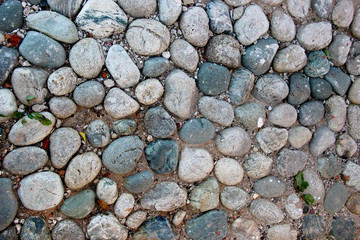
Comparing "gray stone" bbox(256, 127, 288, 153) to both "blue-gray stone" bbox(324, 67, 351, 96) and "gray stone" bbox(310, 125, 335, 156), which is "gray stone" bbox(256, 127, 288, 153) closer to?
"gray stone" bbox(310, 125, 335, 156)

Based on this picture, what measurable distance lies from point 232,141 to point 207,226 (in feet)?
1.90

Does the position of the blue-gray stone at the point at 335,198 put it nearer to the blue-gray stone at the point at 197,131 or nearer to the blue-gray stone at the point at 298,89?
the blue-gray stone at the point at 298,89

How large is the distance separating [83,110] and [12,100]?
14.9 inches

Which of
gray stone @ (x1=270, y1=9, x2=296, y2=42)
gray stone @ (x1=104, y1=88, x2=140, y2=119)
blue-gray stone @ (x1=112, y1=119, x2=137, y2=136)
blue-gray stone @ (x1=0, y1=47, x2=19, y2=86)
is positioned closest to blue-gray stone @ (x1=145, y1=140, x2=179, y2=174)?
blue-gray stone @ (x1=112, y1=119, x2=137, y2=136)

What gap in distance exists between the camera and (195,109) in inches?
80.0

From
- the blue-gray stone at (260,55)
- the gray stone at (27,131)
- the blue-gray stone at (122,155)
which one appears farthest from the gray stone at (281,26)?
the gray stone at (27,131)

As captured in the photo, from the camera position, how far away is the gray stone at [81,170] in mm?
1800

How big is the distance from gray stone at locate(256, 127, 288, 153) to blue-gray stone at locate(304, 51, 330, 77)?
458 mm

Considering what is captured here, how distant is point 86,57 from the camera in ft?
5.87

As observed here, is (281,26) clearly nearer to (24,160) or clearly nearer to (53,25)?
(53,25)

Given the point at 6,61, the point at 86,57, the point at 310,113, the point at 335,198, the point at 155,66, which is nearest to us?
the point at 6,61

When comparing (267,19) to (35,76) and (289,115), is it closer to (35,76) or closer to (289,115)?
(289,115)

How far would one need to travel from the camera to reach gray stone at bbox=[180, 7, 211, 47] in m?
1.94

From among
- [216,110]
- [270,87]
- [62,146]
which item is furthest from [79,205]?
[270,87]
